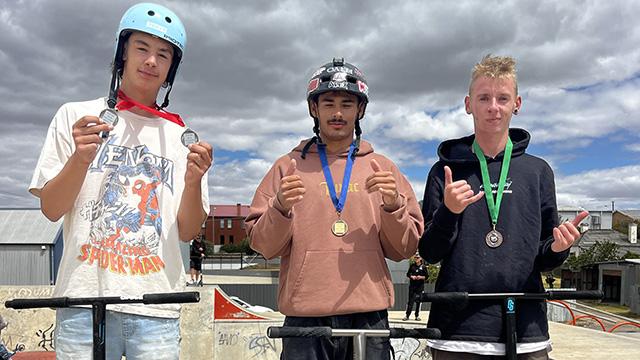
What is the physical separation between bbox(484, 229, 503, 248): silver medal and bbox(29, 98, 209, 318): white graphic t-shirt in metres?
1.88

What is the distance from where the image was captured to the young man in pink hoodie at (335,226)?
3342mm

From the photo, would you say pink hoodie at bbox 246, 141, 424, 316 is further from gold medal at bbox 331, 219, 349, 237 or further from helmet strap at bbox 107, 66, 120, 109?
helmet strap at bbox 107, 66, 120, 109

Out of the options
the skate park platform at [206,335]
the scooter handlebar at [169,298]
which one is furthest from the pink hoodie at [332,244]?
the skate park platform at [206,335]

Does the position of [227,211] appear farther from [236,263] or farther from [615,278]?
[615,278]

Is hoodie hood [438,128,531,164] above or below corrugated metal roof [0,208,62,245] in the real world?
above

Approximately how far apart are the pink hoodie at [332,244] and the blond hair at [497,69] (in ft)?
3.31

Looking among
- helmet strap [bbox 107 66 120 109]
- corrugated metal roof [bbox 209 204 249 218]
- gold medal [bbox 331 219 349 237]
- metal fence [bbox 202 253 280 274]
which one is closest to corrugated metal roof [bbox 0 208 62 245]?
helmet strap [bbox 107 66 120 109]

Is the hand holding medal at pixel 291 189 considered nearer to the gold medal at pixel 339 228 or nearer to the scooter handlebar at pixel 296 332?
the gold medal at pixel 339 228

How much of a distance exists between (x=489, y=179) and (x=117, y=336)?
2.60 m

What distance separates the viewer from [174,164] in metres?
3.39

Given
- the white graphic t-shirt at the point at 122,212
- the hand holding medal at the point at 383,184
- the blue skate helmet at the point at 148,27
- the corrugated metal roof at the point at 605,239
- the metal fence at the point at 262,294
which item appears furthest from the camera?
the corrugated metal roof at the point at 605,239

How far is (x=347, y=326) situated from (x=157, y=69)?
2.10m

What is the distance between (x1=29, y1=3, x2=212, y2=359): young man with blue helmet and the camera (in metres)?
2.97

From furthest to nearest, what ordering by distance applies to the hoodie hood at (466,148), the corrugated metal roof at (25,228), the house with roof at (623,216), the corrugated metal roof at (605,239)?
the house with roof at (623,216) < the corrugated metal roof at (605,239) < the corrugated metal roof at (25,228) < the hoodie hood at (466,148)
